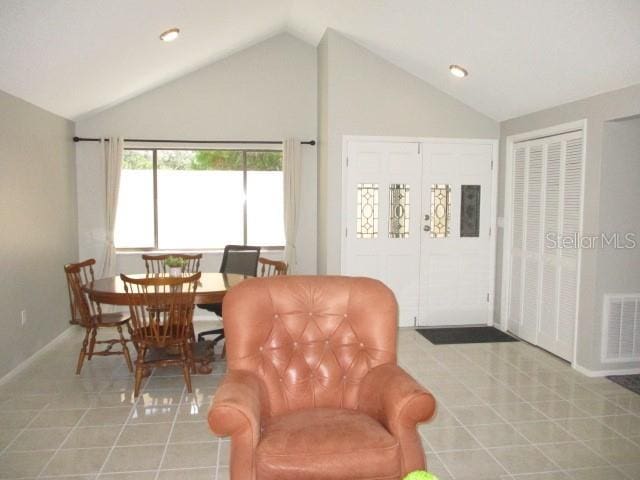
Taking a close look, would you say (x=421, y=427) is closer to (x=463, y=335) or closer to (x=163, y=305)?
(x=163, y=305)

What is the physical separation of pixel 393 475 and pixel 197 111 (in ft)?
Result: 15.8

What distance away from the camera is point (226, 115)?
19.1 ft

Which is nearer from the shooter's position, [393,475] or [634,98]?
[393,475]

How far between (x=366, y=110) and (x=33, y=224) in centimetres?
332

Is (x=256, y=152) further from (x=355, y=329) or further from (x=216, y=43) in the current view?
(x=355, y=329)

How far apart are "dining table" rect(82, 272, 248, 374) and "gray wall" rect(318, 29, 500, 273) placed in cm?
147

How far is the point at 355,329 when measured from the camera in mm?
2574

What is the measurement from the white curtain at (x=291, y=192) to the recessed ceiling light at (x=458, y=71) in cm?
191

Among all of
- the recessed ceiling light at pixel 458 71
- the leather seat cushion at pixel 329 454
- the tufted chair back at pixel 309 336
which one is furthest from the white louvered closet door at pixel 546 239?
Answer: the leather seat cushion at pixel 329 454

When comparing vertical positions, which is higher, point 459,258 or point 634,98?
point 634,98

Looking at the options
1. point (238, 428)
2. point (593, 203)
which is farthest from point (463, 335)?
point (238, 428)

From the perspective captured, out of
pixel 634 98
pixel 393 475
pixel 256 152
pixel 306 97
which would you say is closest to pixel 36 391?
pixel 393 475

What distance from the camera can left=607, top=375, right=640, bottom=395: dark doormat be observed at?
3807 millimetres

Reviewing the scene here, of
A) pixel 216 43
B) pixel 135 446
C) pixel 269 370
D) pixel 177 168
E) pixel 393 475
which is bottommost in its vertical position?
pixel 135 446
